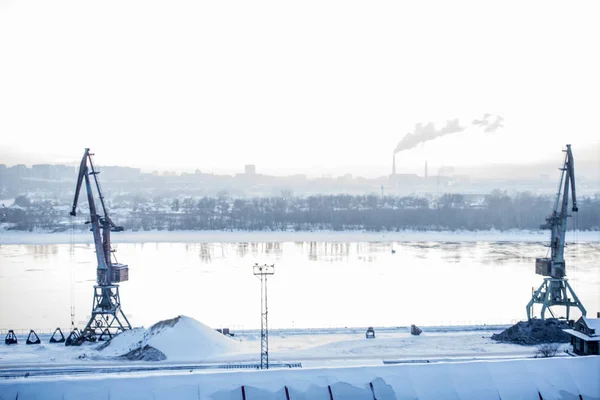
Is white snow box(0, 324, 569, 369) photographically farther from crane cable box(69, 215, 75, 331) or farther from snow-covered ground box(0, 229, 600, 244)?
snow-covered ground box(0, 229, 600, 244)

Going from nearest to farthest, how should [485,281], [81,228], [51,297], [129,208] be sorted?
[51,297], [485,281], [81,228], [129,208]

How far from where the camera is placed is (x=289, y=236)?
4603 centimetres

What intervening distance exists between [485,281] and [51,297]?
19356mm

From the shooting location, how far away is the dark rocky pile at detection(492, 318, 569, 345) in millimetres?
15648

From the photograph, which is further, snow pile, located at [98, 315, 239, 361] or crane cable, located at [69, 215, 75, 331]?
crane cable, located at [69, 215, 75, 331]

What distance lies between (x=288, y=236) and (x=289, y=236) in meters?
0.08

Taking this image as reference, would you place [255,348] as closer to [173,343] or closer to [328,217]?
[173,343]

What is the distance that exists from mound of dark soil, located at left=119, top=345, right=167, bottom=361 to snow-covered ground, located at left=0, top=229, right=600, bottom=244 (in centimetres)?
2879

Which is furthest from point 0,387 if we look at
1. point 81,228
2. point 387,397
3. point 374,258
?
point 81,228

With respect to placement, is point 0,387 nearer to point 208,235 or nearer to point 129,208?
point 208,235

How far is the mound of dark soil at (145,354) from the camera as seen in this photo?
47.6 ft

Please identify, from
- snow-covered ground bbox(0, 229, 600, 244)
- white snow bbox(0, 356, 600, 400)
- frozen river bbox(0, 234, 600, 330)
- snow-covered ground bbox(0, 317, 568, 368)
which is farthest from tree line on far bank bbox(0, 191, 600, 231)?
white snow bbox(0, 356, 600, 400)

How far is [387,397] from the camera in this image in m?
7.81

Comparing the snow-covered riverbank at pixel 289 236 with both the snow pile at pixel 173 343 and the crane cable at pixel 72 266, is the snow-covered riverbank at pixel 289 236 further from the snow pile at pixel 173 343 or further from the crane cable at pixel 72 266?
the snow pile at pixel 173 343
